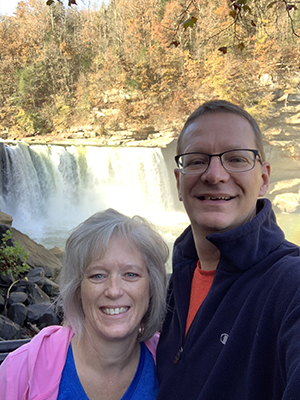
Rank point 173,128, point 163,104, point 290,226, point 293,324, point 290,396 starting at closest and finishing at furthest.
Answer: point 290,396 → point 293,324 → point 290,226 → point 173,128 → point 163,104

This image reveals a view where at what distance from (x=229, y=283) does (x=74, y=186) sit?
49.7ft

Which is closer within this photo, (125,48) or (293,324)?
(293,324)

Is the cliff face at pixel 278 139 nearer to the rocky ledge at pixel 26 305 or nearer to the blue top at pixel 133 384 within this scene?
the rocky ledge at pixel 26 305

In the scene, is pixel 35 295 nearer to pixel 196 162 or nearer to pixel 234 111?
pixel 196 162

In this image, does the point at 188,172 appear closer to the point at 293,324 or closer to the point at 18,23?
the point at 293,324

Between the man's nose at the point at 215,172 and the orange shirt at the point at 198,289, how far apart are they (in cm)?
38

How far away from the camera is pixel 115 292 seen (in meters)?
1.33

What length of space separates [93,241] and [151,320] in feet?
1.52

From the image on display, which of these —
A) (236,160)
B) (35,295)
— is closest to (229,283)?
(236,160)

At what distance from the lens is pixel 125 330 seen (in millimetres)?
1358

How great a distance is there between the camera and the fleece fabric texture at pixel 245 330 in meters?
0.84

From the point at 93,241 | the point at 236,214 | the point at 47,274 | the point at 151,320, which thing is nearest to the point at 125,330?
the point at 151,320

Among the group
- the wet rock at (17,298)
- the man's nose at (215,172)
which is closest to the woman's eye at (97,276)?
the man's nose at (215,172)

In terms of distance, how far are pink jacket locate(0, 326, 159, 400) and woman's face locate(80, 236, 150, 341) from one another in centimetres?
20
